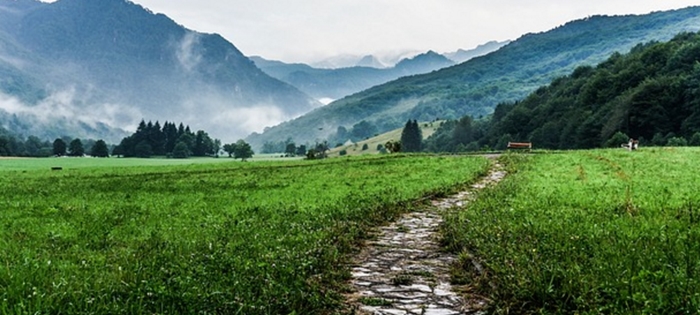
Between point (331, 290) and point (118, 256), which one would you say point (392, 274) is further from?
point (118, 256)

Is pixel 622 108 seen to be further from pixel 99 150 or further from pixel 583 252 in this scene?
pixel 99 150

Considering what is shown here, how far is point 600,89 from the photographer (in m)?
144

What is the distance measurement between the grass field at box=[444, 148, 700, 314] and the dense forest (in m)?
84.3

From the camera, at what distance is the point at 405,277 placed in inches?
393

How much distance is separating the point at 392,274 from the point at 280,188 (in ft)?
71.3

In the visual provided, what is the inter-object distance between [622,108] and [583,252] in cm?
11805

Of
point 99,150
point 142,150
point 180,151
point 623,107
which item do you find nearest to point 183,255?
point 623,107

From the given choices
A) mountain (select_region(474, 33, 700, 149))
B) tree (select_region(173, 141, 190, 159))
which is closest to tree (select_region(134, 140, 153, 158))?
tree (select_region(173, 141, 190, 159))

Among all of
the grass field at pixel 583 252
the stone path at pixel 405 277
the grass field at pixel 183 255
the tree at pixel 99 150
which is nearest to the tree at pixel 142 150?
the tree at pixel 99 150

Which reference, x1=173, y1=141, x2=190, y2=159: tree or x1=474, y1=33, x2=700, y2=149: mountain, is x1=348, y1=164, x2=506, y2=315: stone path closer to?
x1=474, y1=33, x2=700, y2=149: mountain

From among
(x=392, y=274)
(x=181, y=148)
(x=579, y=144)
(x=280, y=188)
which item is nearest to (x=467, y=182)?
(x=280, y=188)

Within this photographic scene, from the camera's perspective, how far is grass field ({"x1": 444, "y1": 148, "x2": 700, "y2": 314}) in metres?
7.00

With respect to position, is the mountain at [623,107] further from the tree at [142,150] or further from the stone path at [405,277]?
the tree at [142,150]

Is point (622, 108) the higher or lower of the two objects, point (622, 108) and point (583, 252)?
the higher
